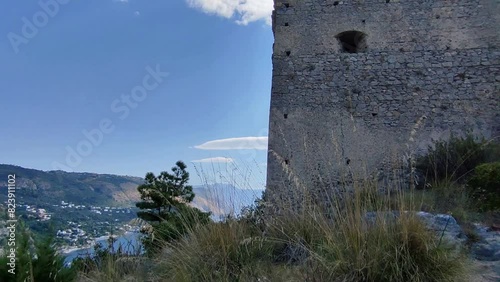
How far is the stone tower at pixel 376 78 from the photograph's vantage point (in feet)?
26.3

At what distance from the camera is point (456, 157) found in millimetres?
7172

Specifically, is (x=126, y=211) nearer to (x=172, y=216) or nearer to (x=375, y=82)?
(x=172, y=216)

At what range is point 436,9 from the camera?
27.4ft

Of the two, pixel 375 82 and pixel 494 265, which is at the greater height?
pixel 375 82

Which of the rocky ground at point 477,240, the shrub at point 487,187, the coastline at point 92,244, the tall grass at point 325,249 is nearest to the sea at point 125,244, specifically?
the coastline at point 92,244

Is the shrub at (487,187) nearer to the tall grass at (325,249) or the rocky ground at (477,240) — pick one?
the rocky ground at (477,240)

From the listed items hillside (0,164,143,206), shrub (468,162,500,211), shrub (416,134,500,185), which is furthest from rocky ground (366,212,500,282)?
hillside (0,164,143,206)

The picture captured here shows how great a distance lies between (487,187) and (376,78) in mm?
3530

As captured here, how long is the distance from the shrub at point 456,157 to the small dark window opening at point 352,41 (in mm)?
2577

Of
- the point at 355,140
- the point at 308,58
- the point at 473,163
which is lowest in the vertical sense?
the point at 473,163

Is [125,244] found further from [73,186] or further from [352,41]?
[73,186]

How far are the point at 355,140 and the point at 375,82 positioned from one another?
4.10ft

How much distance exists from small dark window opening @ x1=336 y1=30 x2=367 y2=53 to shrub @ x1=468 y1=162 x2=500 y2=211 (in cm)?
388

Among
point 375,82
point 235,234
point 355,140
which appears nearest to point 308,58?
point 375,82
